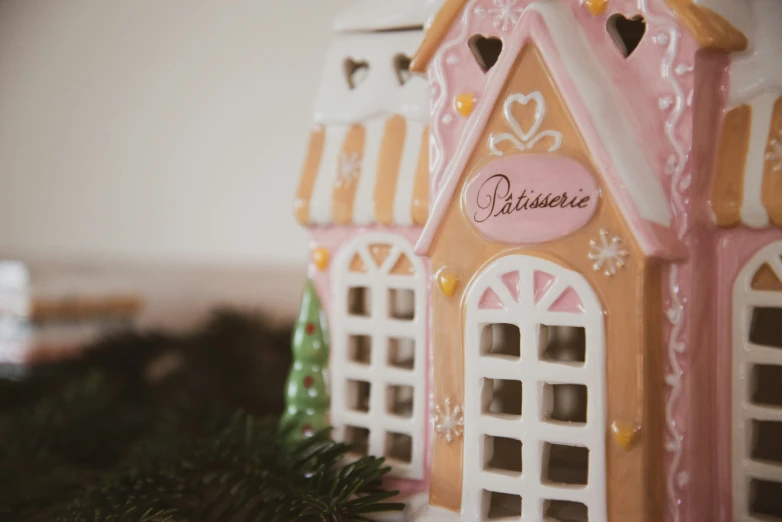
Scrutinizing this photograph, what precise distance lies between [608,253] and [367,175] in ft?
0.84

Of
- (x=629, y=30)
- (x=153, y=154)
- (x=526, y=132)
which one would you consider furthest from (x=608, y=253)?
(x=153, y=154)

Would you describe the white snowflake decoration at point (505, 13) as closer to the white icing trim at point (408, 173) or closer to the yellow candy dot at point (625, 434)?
the white icing trim at point (408, 173)

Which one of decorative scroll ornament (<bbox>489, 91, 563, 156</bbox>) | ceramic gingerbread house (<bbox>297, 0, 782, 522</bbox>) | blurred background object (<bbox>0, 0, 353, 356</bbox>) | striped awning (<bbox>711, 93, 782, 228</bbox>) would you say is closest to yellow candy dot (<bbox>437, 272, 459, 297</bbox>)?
ceramic gingerbread house (<bbox>297, 0, 782, 522</bbox>)

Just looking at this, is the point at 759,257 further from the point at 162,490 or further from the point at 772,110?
the point at 162,490

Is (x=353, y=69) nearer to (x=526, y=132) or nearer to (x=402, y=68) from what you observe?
(x=402, y=68)

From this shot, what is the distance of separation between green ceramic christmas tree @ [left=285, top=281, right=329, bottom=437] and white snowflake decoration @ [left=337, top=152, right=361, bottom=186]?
12 centimetres

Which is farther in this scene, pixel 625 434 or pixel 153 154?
pixel 153 154

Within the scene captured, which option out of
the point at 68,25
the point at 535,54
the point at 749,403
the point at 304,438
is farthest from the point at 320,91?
the point at 68,25

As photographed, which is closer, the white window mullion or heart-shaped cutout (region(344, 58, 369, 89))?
the white window mullion

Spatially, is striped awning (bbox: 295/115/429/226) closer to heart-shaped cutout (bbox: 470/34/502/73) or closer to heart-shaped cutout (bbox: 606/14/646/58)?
heart-shaped cutout (bbox: 470/34/502/73)

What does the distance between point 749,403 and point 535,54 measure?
1.07ft

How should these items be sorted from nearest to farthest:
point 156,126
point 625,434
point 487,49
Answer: point 625,434
point 487,49
point 156,126

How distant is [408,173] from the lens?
0.62 metres

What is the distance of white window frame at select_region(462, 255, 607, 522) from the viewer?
497mm
